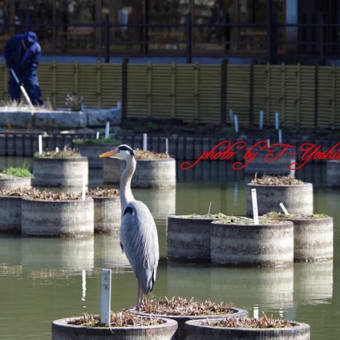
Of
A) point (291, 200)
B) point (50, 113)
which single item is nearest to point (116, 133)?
point (50, 113)

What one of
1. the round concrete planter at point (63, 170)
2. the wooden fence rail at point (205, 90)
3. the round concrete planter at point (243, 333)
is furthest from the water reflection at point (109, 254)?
the wooden fence rail at point (205, 90)

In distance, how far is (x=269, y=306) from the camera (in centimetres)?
1886

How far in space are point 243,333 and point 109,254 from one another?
9.57 meters

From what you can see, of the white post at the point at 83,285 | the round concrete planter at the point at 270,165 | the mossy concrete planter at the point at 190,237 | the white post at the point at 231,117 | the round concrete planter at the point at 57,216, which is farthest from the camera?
the white post at the point at 231,117

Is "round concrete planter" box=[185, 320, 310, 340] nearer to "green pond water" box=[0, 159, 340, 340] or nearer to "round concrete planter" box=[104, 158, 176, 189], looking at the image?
"green pond water" box=[0, 159, 340, 340]

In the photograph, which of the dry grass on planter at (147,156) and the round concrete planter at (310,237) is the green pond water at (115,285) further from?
the dry grass on planter at (147,156)

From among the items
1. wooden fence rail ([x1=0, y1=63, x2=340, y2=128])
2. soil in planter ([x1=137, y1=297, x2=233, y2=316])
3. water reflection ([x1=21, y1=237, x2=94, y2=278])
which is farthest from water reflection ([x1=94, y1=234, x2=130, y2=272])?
wooden fence rail ([x1=0, y1=63, x2=340, y2=128])

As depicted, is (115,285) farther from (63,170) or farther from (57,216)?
(63,170)

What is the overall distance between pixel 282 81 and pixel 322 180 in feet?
28.1

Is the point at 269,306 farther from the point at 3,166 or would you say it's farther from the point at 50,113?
the point at 50,113

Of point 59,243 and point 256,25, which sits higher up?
point 256,25

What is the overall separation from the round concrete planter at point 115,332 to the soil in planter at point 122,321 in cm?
15

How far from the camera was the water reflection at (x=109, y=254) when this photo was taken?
22.2m

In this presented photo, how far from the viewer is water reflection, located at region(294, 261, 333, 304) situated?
64.3 feet
